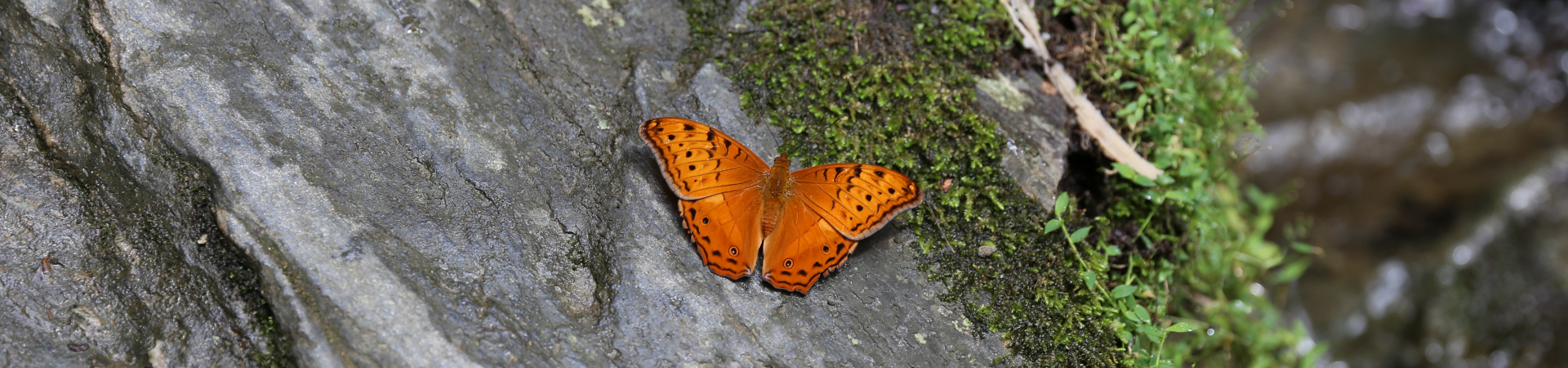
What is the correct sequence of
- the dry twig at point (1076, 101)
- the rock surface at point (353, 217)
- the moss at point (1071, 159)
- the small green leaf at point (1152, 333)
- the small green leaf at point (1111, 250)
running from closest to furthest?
the rock surface at point (353, 217), the small green leaf at point (1152, 333), the moss at point (1071, 159), the small green leaf at point (1111, 250), the dry twig at point (1076, 101)

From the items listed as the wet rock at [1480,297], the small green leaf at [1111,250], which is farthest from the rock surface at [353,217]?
the wet rock at [1480,297]

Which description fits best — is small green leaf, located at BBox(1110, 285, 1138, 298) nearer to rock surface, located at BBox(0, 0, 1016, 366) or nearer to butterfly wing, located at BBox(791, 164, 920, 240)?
rock surface, located at BBox(0, 0, 1016, 366)

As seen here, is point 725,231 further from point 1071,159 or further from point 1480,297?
point 1480,297

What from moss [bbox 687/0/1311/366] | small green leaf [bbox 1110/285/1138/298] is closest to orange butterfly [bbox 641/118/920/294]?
moss [bbox 687/0/1311/366]

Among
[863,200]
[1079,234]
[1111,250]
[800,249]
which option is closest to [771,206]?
[800,249]

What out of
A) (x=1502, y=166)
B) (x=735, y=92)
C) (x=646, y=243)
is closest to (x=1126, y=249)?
(x=735, y=92)

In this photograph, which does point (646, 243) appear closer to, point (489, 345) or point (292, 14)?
point (489, 345)

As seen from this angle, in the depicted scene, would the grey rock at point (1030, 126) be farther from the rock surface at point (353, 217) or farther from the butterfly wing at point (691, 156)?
the butterfly wing at point (691, 156)
